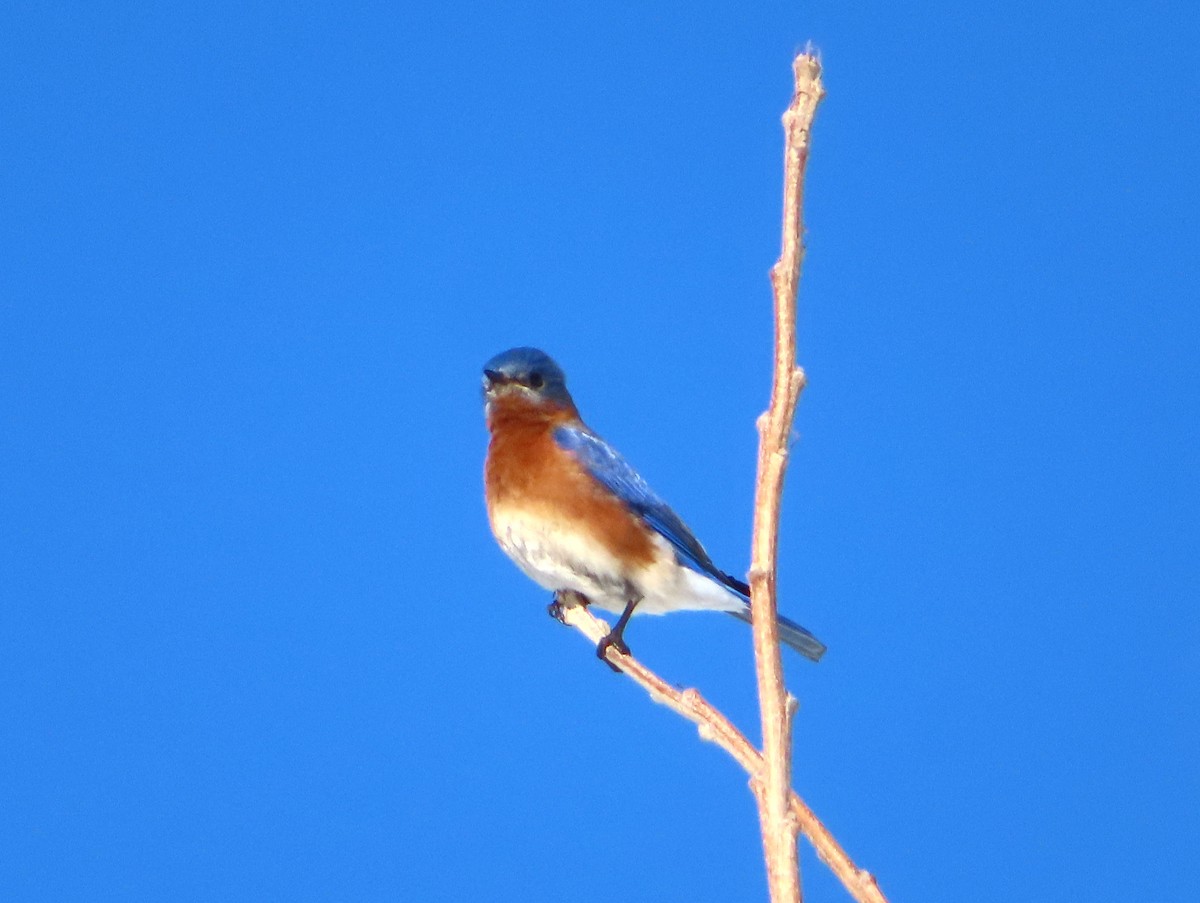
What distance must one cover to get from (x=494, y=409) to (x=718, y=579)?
1.83ft

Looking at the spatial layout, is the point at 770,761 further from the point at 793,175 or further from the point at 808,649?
the point at 808,649

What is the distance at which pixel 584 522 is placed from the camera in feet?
8.00

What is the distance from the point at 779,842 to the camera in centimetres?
84

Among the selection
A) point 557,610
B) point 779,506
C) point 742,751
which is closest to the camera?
point 779,506

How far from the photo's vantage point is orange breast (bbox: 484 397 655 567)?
2441 millimetres

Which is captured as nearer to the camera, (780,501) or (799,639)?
(780,501)

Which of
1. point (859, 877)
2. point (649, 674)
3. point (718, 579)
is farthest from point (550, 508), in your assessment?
point (859, 877)

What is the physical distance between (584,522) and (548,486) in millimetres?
99

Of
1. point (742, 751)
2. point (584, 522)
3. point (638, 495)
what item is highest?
point (638, 495)

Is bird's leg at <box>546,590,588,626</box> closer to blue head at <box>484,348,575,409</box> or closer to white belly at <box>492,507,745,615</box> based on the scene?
white belly at <box>492,507,745,615</box>

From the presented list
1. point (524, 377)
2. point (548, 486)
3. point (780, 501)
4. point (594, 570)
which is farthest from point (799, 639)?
point (780, 501)

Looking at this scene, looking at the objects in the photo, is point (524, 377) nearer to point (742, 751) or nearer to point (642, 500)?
point (642, 500)

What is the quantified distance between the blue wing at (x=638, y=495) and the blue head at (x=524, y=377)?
3.6 inches

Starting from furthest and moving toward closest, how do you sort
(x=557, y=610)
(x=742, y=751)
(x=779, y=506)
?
1. (x=557, y=610)
2. (x=742, y=751)
3. (x=779, y=506)
